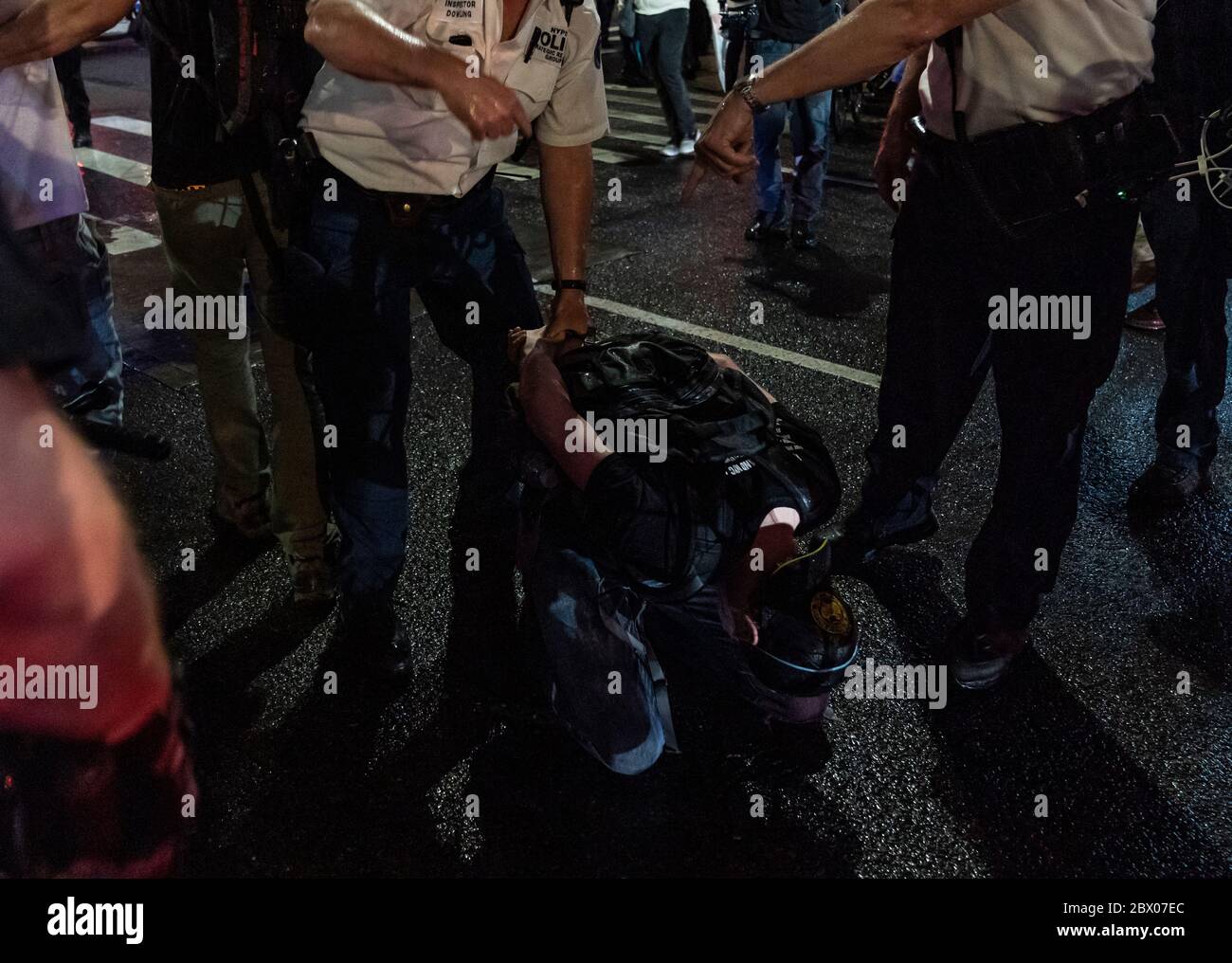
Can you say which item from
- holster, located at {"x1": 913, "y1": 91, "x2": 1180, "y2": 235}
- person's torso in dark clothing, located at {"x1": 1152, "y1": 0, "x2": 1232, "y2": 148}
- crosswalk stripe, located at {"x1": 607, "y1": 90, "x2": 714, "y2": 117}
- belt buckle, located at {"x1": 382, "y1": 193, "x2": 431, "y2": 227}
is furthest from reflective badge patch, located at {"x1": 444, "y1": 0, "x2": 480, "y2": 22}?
crosswalk stripe, located at {"x1": 607, "y1": 90, "x2": 714, "y2": 117}

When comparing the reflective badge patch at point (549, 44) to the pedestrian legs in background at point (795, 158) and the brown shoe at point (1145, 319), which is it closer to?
the brown shoe at point (1145, 319)

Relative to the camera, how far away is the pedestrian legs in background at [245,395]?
2928 millimetres

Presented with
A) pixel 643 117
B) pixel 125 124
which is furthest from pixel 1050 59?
pixel 125 124

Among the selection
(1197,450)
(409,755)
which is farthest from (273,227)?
(1197,450)

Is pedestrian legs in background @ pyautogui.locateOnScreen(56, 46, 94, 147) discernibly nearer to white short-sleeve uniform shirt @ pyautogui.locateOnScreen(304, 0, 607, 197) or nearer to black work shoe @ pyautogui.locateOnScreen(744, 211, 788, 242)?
black work shoe @ pyautogui.locateOnScreen(744, 211, 788, 242)

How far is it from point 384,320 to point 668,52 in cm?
656

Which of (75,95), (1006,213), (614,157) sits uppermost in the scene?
(1006,213)

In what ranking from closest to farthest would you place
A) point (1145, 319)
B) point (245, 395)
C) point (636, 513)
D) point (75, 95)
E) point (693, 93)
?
1. point (636, 513)
2. point (245, 395)
3. point (1145, 319)
4. point (75, 95)
5. point (693, 93)

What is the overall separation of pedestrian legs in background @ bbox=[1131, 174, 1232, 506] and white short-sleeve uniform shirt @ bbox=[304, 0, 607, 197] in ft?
7.65

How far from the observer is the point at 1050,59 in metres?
2.43

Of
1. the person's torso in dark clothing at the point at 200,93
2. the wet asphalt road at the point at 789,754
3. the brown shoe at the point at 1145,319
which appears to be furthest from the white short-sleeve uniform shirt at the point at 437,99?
the brown shoe at the point at 1145,319

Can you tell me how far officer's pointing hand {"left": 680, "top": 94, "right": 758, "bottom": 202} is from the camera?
253 centimetres

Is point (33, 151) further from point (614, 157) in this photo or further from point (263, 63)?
point (614, 157)
